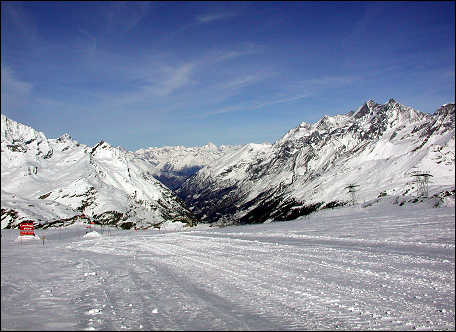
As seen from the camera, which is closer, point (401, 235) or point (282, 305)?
point (282, 305)

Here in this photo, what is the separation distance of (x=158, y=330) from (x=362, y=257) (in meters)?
17.6

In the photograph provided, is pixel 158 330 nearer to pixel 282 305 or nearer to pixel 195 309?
pixel 195 309

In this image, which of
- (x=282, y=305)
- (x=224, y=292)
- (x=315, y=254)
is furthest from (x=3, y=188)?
(x=315, y=254)

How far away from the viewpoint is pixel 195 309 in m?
11.2

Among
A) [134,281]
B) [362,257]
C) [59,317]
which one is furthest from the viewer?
[362,257]

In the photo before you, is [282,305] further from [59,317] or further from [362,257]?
[362,257]

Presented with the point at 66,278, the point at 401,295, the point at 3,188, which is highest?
the point at 3,188

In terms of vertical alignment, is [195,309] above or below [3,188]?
below

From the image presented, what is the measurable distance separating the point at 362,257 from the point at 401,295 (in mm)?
9222

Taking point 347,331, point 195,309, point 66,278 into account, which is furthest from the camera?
point 66,278

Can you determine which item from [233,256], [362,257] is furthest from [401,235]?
[233,256]

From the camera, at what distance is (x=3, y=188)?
10.3 m

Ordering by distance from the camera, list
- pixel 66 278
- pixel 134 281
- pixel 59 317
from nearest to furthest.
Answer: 1. pixel 59 317
2. pixel 66 278
3. pixel 134 281

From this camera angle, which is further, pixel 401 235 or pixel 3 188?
pixel 401 235
